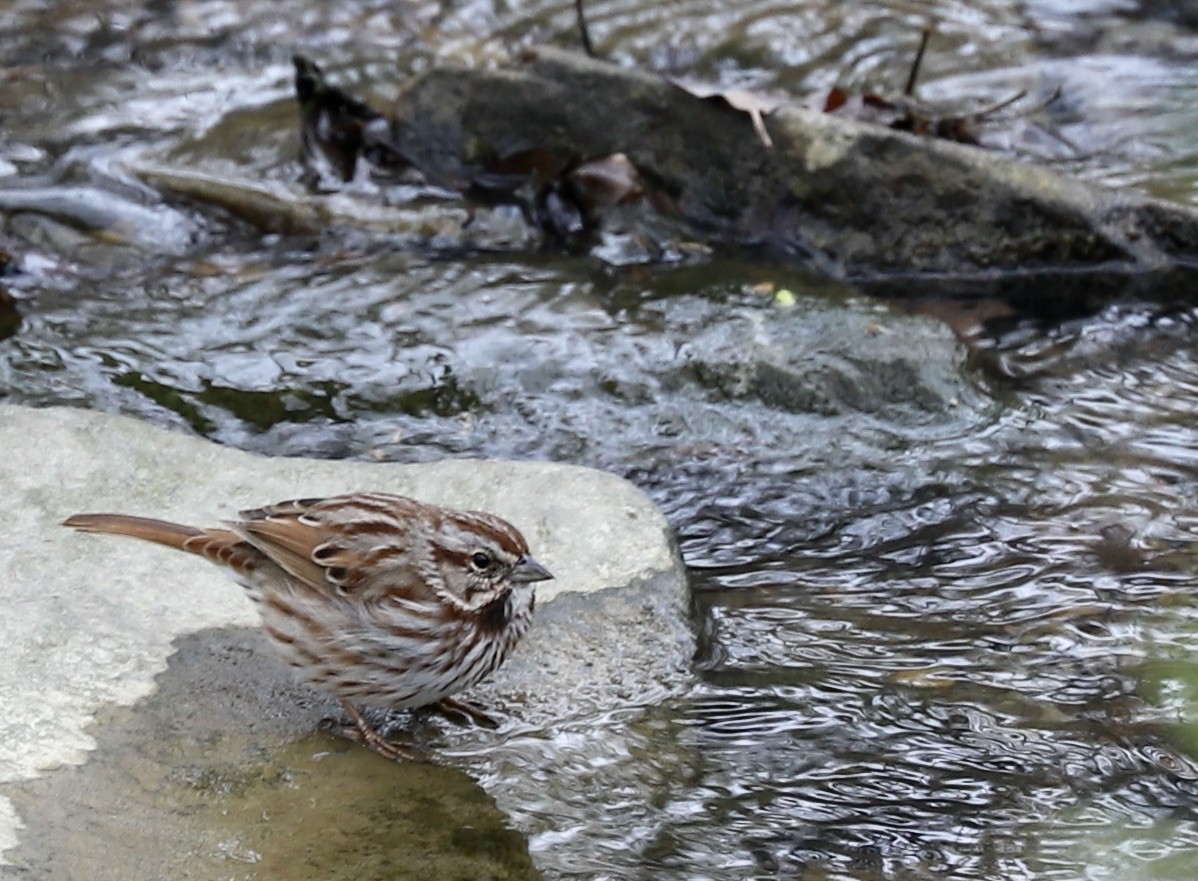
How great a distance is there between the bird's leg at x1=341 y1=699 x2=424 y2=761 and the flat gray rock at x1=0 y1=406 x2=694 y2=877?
0.15 feet

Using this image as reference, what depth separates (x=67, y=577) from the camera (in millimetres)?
4621

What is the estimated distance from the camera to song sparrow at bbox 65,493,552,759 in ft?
13.9

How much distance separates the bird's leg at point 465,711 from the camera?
14.6 ft

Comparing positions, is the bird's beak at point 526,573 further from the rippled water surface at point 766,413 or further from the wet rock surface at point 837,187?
the wet rock surface at point 837,187

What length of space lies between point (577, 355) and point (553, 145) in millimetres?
2037

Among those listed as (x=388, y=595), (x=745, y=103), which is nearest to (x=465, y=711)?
(x=388, y=595)

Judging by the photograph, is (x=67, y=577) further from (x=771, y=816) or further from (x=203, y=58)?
(x=203, y=58)

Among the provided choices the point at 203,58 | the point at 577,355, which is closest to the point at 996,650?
the point at 577,355

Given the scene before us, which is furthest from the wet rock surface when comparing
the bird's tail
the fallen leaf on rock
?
the bird's tail

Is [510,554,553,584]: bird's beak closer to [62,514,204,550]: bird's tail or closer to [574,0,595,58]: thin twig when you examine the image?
[62,514,204,550]: bird's tail

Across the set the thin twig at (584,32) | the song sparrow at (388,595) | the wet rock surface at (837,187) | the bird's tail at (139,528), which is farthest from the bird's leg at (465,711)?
the thin twig at (584,32)

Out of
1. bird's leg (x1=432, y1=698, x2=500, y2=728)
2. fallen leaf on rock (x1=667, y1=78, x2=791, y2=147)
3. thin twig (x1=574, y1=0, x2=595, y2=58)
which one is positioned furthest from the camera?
thin twig (x1=574, y1=0, x2=595, y2=58)

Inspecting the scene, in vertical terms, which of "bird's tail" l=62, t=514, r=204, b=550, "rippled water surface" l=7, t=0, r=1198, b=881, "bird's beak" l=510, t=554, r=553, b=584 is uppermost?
"bird's tail" l=62, t=514, r=204, b=550

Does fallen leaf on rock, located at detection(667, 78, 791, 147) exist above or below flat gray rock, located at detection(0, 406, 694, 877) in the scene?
above
